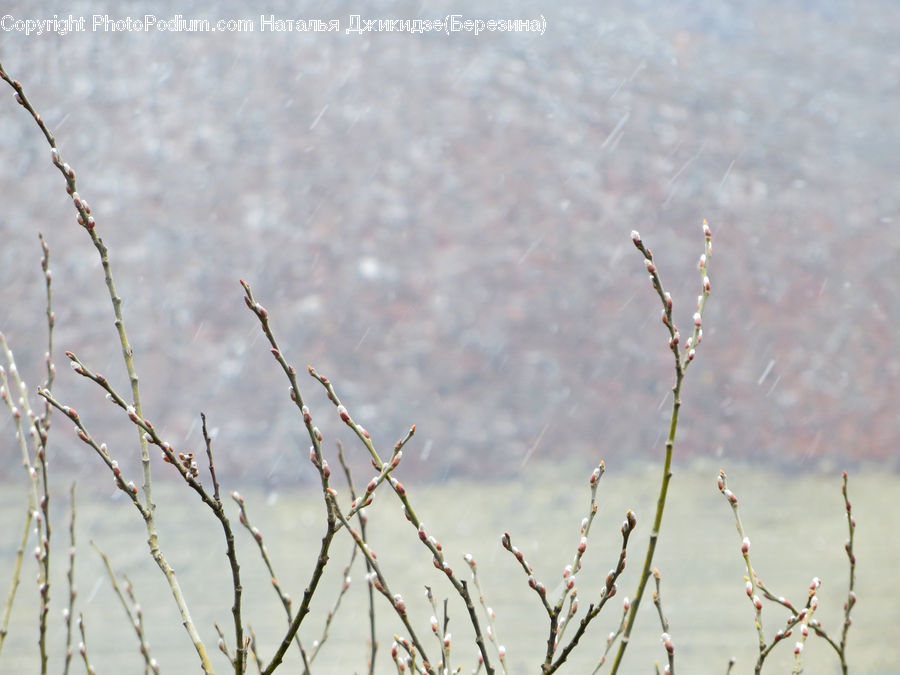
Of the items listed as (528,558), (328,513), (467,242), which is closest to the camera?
(328,513)

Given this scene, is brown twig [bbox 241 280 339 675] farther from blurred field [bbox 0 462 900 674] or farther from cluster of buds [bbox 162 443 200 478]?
blurred field [bbox 0 462 900 674]

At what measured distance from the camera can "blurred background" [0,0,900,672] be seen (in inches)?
190

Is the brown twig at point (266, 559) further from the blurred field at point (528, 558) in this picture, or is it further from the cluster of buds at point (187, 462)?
the blurred field at point (528, 558)

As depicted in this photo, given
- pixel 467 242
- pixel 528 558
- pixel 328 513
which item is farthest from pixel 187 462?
pixel 467 242

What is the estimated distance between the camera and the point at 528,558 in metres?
3.59

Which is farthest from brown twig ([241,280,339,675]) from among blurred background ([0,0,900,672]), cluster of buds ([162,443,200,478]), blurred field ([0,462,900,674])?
blurred background ([0,0,900,672])

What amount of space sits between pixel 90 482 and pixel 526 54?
4.44 metres

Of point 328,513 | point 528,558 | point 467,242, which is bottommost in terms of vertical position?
point 328,513

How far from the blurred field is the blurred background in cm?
7

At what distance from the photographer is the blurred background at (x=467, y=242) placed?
4.83 metres

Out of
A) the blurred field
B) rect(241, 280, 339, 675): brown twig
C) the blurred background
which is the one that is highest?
the blurred background

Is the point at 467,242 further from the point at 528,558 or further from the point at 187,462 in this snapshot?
the point at 187,462

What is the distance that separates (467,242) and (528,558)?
2.58 meters

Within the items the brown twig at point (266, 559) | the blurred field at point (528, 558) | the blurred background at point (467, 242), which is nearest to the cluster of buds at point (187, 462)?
the brown twig at point (266, 559)
